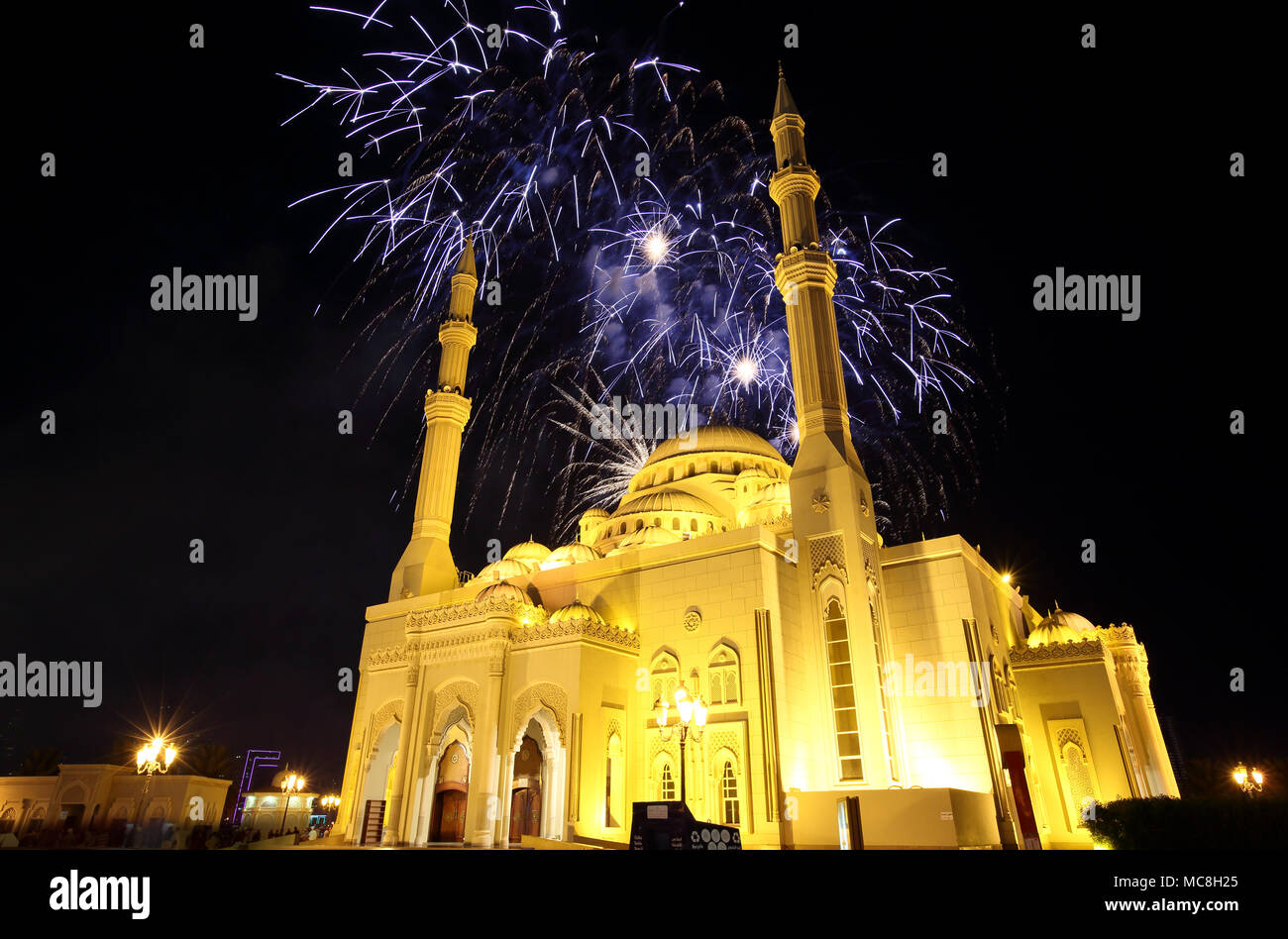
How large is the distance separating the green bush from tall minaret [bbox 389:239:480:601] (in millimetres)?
25707

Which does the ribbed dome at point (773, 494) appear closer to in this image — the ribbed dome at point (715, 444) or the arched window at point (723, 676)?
the ribbed dome at point (715, 444)

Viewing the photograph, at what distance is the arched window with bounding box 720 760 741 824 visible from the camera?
21.7m

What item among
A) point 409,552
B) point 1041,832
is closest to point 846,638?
point 1041,832

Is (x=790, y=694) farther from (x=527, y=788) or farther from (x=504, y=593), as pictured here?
(x=504, y=593)

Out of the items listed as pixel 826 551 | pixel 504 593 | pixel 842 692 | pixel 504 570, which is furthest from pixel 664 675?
pixel 504 570

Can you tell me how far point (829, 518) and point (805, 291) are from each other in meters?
8.93

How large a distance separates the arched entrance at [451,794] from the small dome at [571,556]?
338 inches

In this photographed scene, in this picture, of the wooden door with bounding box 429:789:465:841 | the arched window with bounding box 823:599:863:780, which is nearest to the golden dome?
the arched window with bounding box 823:599:863:780

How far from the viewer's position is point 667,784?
23.1m

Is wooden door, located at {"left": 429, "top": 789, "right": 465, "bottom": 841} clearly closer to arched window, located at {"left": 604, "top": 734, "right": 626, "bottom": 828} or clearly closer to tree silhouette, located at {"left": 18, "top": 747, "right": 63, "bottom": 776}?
arched window, located at {"left": 604, "top": 734, "right": 626, "bottom": 828}
